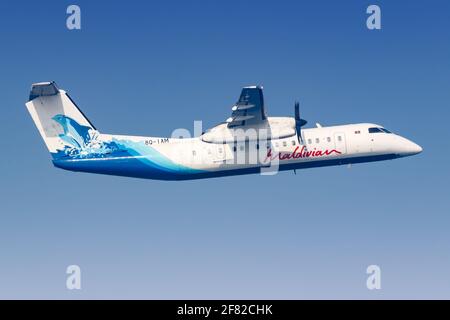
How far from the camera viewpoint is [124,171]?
29797 millimetres

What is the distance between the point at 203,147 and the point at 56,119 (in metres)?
6.63

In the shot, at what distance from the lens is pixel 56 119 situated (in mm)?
30156

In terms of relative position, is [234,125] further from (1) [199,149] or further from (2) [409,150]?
(2) [409,150]

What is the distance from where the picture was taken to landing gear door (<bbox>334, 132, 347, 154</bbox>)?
2992 cm

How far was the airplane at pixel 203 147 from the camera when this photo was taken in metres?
29.4

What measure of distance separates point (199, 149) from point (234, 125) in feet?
6.31

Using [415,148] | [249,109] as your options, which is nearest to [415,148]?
[415,148]

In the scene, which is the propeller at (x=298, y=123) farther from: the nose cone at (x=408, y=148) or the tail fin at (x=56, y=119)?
the tail fin at (x=56, y=119)

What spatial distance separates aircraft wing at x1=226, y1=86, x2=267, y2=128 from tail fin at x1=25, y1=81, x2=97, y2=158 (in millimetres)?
6615

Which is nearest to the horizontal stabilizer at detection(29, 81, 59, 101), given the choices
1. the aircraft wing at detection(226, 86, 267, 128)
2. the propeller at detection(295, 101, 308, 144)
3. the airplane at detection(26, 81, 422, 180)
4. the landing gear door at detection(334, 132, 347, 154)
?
the airplane at detection(26, 81, 422, 180)

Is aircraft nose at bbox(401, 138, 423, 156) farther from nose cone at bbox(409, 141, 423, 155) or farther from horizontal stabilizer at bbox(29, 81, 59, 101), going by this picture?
horizontal stabilizer at bbox(29, 81, 59, 101)
